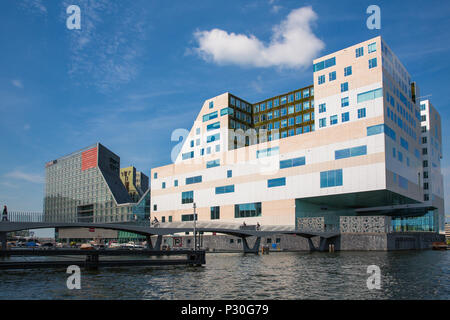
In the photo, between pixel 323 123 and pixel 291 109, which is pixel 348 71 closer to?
pixel 323 123

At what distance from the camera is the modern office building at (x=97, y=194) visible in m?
159

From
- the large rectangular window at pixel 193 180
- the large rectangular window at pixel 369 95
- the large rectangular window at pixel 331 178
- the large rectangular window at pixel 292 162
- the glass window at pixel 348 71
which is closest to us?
the large rectangular window at pixel 369 95

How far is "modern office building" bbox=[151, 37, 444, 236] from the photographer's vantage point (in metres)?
71.2

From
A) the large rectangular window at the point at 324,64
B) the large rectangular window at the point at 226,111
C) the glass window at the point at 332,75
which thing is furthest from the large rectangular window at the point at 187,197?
the glass window at the point at 332,75

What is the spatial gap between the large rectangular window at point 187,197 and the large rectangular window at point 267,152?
21.4 metres

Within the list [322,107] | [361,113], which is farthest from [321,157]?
[322,107]

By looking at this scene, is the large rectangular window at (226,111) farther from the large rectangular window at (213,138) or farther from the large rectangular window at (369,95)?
the large rectangular window at (369,95)

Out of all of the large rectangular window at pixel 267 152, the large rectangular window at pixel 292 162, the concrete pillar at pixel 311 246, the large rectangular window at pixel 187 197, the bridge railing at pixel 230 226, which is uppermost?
the large rectangular window at pixel 267 152

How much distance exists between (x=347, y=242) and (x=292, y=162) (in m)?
17.6

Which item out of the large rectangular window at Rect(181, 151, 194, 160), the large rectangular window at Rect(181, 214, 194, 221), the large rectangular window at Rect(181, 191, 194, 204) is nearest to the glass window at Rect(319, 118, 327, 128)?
the large rectangular window at Rect(181, 151, 194, 160)

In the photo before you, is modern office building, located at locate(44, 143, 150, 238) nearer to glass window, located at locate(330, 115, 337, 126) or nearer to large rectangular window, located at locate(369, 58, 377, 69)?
glass window, located at locate(330, 115, 337, 126)

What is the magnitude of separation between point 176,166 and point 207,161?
A: 11741 mm

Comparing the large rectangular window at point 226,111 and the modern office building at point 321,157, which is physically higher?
the large rectangular window at point 226,111

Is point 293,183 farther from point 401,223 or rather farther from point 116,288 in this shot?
point 116,288
